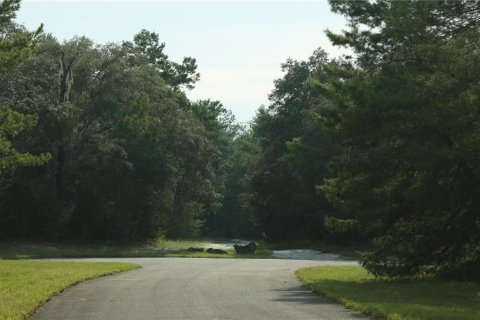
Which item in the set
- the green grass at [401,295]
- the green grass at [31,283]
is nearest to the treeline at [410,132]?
the green grass at [401,295]

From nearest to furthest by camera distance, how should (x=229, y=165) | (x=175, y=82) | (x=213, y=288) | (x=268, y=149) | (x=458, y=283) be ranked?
1. (x=213, y=288)
2. (x=458, y=283)
3. (x=268, y=149)
4. (x=175, y=82)
5. (x=229, y=165)

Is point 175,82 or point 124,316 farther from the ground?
point 175,82

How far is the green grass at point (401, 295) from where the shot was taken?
1418 cm

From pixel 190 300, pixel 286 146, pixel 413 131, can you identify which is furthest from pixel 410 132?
pixel 286 146

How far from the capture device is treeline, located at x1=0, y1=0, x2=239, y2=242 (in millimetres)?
49219

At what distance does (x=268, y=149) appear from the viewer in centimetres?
7162

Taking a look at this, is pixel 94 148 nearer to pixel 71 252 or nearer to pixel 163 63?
pixel 71 252

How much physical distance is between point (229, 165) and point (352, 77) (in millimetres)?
92229

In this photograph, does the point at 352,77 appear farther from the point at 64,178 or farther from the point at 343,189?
the point at 64,178

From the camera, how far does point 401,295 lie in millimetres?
18500

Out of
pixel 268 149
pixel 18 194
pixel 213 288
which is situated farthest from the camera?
pixel 268 149

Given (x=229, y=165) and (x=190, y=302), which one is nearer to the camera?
(x=190, y=302)

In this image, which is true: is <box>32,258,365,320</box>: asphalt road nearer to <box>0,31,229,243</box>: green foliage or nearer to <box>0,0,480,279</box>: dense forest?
<box>0,0,480,279</box>: dense forest

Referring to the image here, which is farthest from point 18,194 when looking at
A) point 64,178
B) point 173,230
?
point 173,230
